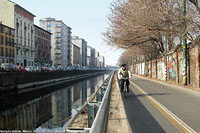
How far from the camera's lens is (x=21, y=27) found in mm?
65000

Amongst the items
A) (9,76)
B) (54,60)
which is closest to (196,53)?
(9,76)

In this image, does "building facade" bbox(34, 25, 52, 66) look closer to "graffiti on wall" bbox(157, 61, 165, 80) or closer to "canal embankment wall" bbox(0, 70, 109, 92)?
"canal embankment wall" bbox(0, 70, 109, 92)

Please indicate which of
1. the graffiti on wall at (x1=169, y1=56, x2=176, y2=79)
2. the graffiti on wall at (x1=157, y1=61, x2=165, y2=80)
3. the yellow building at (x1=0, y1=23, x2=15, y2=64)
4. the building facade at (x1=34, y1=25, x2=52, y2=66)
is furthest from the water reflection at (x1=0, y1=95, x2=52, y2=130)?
the building facade at (x1=34, y1=25, x2=52, y2=66)

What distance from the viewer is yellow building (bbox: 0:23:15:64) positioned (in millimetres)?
53688

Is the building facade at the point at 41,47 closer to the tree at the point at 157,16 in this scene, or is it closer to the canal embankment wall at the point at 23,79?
the canal embankment wall at the point at 23,79

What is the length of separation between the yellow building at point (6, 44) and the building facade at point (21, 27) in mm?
2627

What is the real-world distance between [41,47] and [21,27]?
1631 centimetres

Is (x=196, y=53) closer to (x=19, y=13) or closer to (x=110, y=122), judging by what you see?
(x=110, y=122)

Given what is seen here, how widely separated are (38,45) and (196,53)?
67229 millimetres

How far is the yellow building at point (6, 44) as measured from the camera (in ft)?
176

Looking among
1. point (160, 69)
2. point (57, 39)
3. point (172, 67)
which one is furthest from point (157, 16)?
point (57, 39)

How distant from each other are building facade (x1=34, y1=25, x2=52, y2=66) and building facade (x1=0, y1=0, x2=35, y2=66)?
3723 millimetres

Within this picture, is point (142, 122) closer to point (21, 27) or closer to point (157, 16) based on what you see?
point (157, 16)

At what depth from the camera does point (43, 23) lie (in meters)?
109
